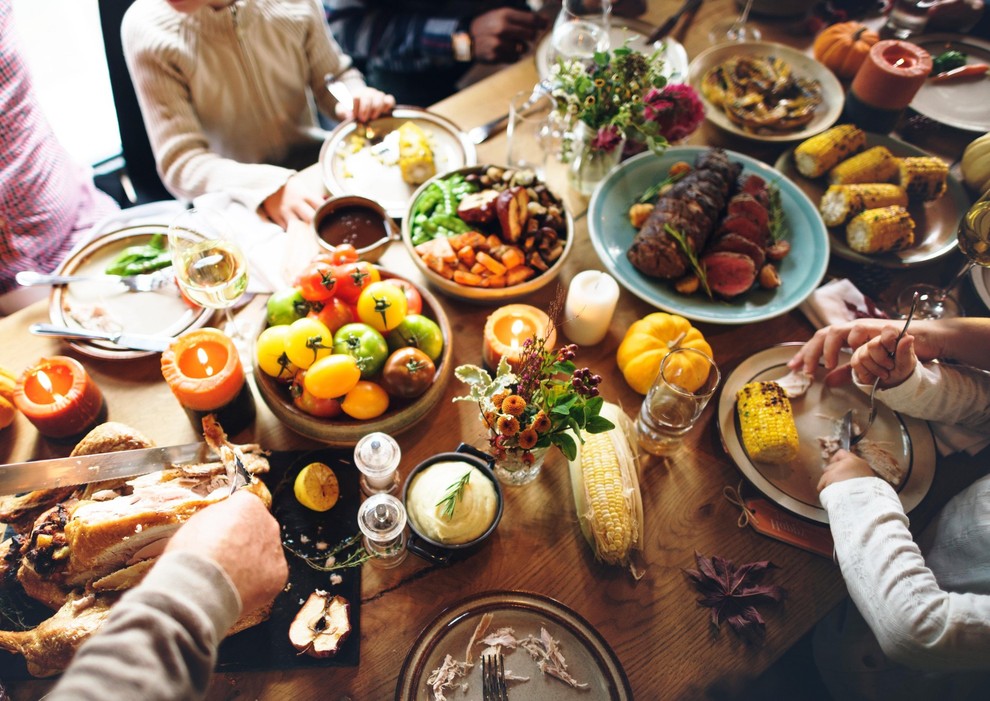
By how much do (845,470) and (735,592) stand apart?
374 mm

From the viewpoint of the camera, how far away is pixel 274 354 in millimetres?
1354

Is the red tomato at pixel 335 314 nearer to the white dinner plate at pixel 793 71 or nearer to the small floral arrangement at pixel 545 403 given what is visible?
the small floral arrangement at pixel 545 403

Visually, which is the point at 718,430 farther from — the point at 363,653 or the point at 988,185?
the point at 988,185

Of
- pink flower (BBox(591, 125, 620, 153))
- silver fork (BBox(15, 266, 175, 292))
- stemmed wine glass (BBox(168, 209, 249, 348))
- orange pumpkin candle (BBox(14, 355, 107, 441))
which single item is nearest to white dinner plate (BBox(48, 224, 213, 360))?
silver fork (BBox(15, 266, 175, 292))

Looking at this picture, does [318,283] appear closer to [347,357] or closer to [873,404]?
[347,357]

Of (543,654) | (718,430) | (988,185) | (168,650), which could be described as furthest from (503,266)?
(988,185)

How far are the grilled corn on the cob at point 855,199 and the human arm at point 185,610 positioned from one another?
183 centimetres

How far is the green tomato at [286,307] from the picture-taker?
1.45m

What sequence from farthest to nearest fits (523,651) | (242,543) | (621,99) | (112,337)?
(621,99) → (112,337) → (523,651) → (242,543)

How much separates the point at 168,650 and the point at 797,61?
2665 millimetres

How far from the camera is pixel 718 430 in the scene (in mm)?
1450

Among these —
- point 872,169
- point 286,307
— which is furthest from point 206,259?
point 872,169

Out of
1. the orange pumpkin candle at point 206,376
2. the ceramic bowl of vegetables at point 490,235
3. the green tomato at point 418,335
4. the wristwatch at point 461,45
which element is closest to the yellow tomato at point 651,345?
the ceramic bowl of vegetables at point 490,235

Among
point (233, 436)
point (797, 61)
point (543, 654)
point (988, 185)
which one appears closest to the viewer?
point (543, 654)
